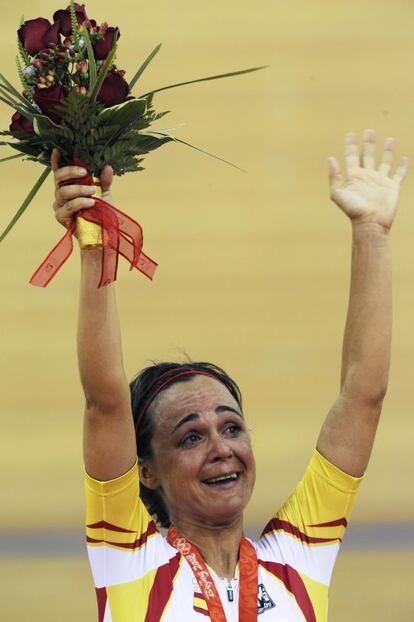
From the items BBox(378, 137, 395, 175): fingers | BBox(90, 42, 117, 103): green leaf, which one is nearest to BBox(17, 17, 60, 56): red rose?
BBox(90, 42, 117, 103): green leaf

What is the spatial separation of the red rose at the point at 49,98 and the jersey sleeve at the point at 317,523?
0.94 m

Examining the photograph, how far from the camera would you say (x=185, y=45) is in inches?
189

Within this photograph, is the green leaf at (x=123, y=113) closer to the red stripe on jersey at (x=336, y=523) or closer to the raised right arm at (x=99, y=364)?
the raised right arm at (x=99, y=364)

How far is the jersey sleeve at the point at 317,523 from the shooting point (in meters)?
2.67

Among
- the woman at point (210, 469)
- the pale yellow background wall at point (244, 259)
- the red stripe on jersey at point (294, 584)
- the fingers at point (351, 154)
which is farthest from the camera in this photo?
the pale yellow background wall at point (244, 259)

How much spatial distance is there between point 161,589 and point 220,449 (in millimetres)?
308

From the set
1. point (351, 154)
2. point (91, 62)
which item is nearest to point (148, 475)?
point (351, 154)

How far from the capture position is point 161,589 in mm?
2502

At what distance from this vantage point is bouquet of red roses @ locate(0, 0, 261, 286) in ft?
7.62

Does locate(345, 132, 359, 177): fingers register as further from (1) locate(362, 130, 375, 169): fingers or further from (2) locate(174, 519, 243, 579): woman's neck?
(2) locate(174, 519, 243, 579): woman's neck

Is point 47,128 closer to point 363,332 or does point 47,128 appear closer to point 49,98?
point 49,98

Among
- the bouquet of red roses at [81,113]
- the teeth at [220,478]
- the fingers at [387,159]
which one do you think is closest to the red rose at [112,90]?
the bouquet of red roses at [81,113]

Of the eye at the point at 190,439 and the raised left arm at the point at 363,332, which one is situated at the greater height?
the raised left arm at the point at 363,332

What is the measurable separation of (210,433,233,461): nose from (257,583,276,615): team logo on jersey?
274 mm
